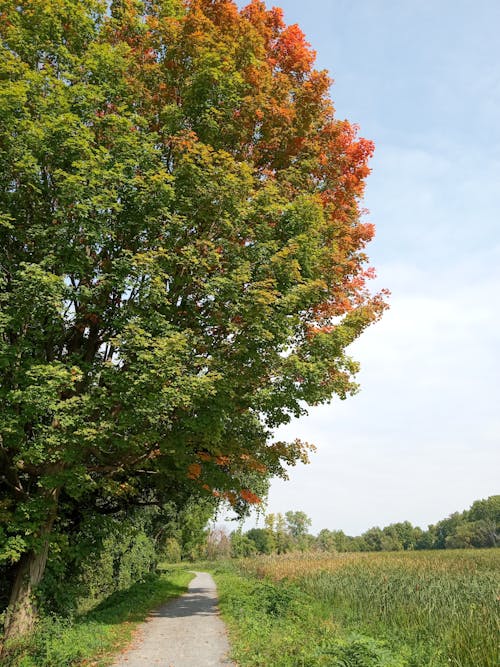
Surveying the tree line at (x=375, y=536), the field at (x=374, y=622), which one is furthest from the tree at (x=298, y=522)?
the field at (x=374, y=622)

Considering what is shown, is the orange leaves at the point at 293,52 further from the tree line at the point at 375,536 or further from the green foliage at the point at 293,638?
the tree line at the point at 375,536

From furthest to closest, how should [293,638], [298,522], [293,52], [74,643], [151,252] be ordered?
[298,522] < [293,52] < [151,252] < [74,643] < [293,638]

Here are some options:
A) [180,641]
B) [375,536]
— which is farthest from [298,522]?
[180,641]

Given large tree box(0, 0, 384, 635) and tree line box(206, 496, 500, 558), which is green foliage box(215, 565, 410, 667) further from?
tree line box(206, 496, 500, 558)

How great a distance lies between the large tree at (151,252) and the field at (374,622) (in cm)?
388

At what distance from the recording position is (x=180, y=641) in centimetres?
1076

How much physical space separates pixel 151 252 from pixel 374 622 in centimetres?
965

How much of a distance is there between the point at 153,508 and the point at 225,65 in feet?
83.0

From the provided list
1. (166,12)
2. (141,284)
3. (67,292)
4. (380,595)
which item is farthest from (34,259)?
(380,595)

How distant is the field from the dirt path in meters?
0.48

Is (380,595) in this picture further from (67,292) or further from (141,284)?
(67,292)

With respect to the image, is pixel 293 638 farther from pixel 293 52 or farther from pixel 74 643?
pixel 293 52

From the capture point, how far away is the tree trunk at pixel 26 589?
1046cm

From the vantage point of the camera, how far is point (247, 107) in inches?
465
